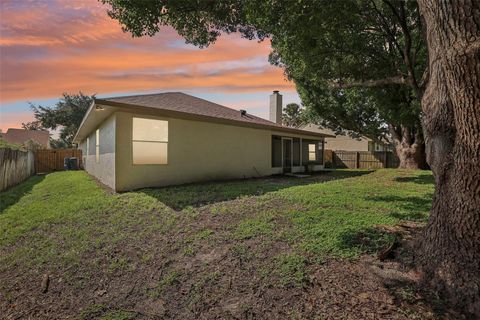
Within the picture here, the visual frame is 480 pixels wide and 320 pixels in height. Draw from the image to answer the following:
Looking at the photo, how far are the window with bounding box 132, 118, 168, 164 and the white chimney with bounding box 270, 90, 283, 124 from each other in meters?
9.28

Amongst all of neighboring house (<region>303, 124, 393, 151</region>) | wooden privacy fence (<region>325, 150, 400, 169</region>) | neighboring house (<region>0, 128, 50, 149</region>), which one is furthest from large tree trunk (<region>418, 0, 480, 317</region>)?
neighboring house (<region>0, 128, 50, 149</region>)

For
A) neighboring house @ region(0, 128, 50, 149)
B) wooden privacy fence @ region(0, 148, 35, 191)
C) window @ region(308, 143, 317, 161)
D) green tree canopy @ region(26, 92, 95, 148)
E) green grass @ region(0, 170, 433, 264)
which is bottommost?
green grass @ region(0, 170, 433, 264)

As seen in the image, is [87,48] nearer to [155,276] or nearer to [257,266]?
[155,276]

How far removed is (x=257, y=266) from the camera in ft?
11.9

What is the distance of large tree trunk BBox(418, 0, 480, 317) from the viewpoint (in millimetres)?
2479

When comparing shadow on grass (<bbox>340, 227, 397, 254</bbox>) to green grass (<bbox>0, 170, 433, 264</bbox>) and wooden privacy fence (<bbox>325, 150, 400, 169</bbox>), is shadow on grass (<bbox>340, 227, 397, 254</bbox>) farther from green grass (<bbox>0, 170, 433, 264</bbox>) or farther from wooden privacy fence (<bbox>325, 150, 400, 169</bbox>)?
wooden privacy fence (<bbox>325, 150, 400, 169</bbox>)

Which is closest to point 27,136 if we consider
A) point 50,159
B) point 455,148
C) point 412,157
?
point 50,159

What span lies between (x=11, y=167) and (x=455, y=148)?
45.1ft

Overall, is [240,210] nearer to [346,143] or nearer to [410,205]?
[410,205]

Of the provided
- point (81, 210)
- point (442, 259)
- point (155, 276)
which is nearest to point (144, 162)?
point (81, 210)

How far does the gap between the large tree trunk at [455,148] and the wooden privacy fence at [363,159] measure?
20.0 meters

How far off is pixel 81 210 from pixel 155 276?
404 centimetres

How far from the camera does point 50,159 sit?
68.1ft

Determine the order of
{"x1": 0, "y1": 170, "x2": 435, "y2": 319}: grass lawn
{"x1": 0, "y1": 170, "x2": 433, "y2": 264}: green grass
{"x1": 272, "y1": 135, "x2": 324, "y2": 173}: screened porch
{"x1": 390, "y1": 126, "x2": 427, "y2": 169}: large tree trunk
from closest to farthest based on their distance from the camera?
{"x1": 0, "y1": 170, "x2": 435, "y2": 319}: grass lawn
{"x1": 0, "y1": 170, "x2": 433, "y2": 264}: green grass
{"x1": 272, "y1": 135, "x2": 324, "y2": 173}: screened porch
{"x1": 390, "y1": 126, "x2": 427, "y2": 169}: large tree trunk
